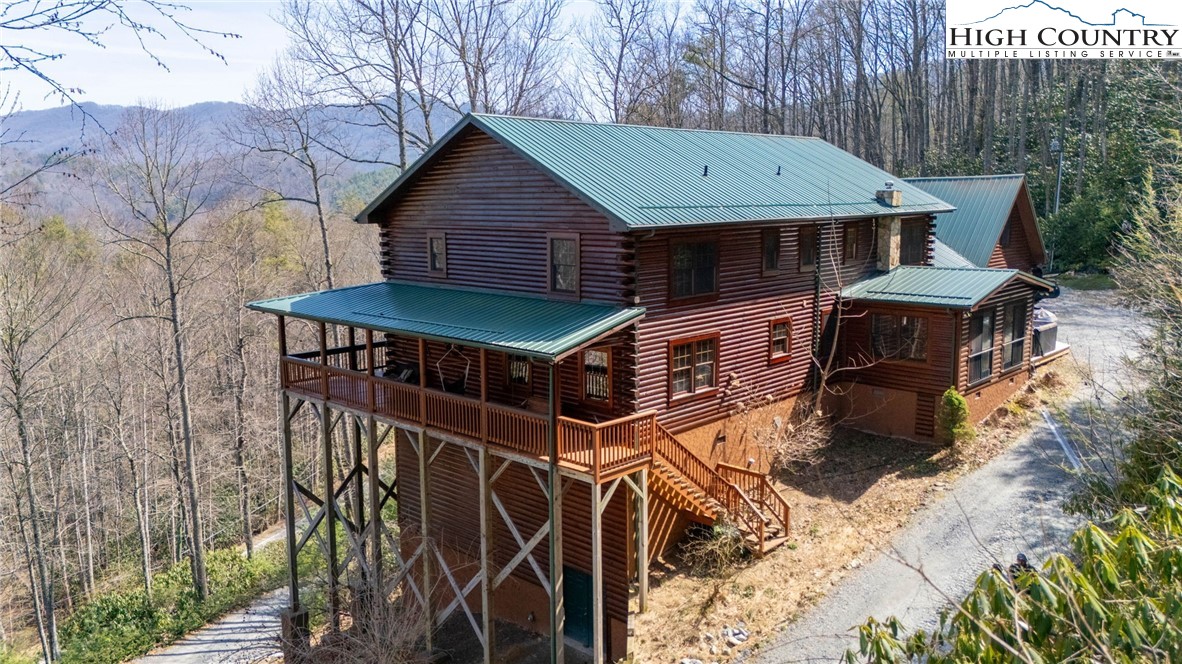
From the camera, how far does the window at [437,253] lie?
1912cm

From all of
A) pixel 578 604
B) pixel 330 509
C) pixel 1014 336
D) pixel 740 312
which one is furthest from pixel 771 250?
pixel 330 509

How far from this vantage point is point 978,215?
28641 millimetres

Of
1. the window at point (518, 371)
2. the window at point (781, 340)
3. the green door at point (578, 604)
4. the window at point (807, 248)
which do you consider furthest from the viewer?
the window at point (807, 248)

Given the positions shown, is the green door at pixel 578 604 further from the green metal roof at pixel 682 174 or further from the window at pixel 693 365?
the green metal roof at pixel 682 174

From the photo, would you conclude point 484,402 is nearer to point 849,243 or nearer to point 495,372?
point 495,372

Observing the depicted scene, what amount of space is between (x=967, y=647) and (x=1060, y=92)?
52053 millimetres

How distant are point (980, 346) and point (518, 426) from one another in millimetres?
13237

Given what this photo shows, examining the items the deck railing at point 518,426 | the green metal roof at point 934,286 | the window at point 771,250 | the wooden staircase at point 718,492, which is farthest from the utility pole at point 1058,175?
the deck railing at point 518,426

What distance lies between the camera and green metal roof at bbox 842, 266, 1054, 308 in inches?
782

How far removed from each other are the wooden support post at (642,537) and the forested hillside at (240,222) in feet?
33.7

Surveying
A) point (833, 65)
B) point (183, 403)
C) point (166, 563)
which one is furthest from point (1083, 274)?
point (166, 563)

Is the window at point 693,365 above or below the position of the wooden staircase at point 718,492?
above

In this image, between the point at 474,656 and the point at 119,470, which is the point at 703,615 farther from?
the point at 119,470

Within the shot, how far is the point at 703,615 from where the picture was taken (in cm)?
1522
